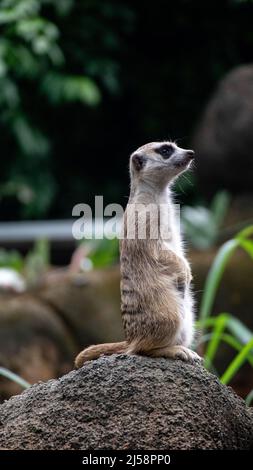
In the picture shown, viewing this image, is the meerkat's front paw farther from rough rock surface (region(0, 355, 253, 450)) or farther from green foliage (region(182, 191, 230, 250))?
green foliage (region(182, 191, 230, 250))

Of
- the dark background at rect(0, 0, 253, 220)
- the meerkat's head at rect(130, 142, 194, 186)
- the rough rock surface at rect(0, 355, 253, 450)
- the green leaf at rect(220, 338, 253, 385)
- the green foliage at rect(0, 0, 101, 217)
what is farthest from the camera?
the dark background at rect(0, 0, 253, 220)

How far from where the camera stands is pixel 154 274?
2826mm

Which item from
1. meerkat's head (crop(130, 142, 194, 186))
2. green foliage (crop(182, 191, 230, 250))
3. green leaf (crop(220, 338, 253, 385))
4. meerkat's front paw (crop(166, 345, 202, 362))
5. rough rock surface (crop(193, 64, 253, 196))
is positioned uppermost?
rough rock surface (crop(193, 64, 253, 196))

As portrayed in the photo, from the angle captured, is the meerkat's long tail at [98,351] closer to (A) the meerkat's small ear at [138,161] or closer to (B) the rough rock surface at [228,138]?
(A) the meerkat's small ear at [138,161]

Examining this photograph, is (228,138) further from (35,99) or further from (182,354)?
(182,354)

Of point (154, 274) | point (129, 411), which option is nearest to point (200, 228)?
point (154, 274)

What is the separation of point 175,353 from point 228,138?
219 inches

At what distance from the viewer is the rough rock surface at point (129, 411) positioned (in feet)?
8.18

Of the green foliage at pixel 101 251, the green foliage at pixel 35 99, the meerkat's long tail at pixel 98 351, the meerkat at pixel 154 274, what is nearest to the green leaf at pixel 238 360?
the meerkat at pixel 154 274

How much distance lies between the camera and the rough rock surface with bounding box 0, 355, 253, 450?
2.49 metres

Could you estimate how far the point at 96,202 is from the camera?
9273 mm

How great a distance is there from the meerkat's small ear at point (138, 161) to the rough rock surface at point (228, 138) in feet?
16.6

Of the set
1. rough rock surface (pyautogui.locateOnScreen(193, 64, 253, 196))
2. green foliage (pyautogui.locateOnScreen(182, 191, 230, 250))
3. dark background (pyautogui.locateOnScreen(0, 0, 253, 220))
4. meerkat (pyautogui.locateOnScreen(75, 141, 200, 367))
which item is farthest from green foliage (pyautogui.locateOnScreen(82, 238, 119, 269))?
meerkat (pyautogui.locateOnScreen(75, 141, 200, 367))

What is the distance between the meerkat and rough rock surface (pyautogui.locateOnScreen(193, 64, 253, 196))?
16.6 feet
